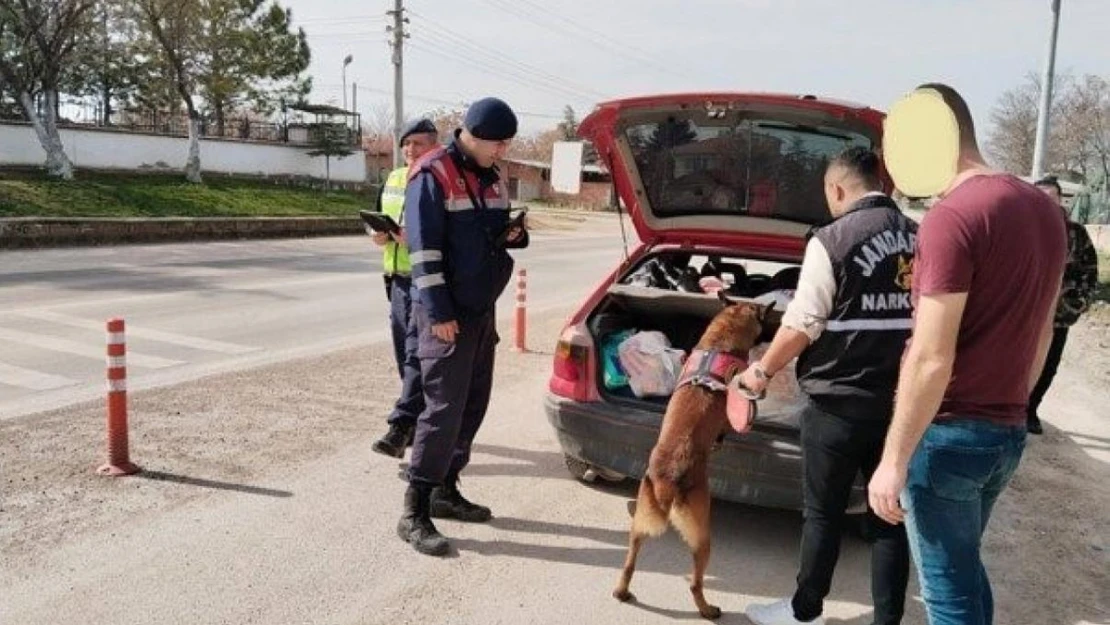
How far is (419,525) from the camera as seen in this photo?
4.03 meters

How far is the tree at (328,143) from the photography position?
3688 cm

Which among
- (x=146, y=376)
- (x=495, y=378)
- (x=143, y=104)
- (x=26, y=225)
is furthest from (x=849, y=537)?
(x=143, y=104)

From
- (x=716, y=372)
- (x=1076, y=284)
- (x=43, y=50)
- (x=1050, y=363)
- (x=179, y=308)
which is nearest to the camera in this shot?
(x=716, y=372)

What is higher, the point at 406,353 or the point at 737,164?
the point at 737,164

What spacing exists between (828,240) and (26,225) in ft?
61.3

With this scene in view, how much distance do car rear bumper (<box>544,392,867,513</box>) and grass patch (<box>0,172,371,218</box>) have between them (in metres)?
19.6

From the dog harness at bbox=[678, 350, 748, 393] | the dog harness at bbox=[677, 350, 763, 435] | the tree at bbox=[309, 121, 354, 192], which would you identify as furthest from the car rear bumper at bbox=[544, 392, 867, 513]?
the tree at bbox=[309, 121, 354, 192]

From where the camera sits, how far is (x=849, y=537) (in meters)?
4.35

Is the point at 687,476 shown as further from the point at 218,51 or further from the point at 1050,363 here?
the point at 218,51

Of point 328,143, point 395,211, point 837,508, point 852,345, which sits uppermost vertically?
point 328,143

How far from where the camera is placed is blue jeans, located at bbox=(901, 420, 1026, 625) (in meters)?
2.30

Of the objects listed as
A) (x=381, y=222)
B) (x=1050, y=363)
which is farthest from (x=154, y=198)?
(x=1050, y=363)

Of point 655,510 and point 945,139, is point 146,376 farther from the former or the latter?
point 945,139

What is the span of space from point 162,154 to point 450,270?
31.2 m
